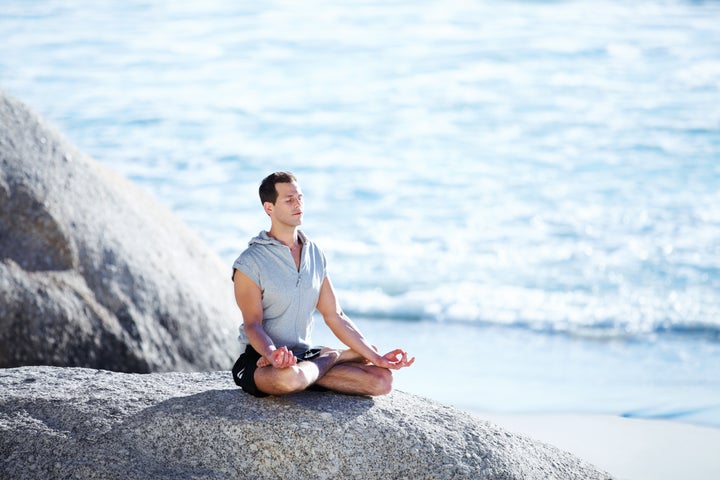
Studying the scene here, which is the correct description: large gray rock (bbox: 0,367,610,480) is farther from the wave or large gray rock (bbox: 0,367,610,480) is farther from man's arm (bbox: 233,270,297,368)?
the wave

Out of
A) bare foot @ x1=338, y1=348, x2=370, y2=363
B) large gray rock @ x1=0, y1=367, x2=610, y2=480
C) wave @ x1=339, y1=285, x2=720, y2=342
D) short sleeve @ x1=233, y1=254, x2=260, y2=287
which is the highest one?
short sleeve @ x1=233, y1=254, x2=260, y2=287

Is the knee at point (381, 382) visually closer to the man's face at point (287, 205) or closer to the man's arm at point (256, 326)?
the man's arm at point (256, 326)

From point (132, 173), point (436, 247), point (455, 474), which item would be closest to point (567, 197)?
point (436, 247)

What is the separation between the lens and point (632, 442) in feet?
23.4

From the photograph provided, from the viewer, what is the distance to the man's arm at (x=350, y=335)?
17.1ft

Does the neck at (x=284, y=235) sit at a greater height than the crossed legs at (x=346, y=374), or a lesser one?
greater

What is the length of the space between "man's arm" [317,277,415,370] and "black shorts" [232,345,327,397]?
0.14 m

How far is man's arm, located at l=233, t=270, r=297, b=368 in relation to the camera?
488 centimetres

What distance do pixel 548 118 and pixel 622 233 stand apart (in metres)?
4.75

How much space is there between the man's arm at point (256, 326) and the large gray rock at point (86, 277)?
6.09ft

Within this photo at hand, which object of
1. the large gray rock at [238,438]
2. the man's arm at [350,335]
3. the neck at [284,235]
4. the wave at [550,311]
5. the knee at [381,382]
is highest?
the neck at [284,235]

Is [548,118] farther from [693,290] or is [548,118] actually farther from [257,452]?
[257,452]

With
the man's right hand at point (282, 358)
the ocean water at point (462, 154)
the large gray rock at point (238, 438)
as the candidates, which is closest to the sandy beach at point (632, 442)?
the ocean water at point (462, 154)

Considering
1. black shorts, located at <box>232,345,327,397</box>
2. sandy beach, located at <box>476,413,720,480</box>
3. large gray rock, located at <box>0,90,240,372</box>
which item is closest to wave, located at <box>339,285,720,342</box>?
sandy beach, located at <box>476,413,720,480</box>
